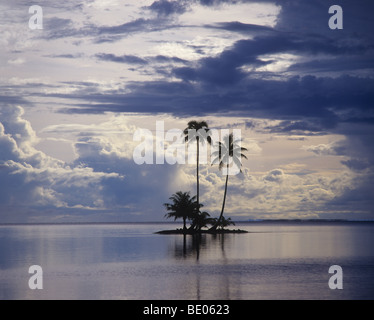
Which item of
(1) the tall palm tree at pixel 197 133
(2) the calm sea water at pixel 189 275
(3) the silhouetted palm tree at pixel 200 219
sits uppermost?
(1) the tall palm tree at pixel 197 133

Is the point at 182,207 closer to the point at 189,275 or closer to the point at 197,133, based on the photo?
the point at 197,133

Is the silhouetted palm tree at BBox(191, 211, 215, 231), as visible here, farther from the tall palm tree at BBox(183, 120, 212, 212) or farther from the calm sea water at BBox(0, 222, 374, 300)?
the calm sea water at BBox(0, 222, 374, 300)

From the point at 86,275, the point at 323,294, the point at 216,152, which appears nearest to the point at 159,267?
the point at 86,275

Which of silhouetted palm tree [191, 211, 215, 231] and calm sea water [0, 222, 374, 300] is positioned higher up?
silhouetted palm tree [191, 211, 215, 231]

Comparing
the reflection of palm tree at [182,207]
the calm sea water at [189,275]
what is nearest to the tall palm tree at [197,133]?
the reflection of palm tree at [182,207]

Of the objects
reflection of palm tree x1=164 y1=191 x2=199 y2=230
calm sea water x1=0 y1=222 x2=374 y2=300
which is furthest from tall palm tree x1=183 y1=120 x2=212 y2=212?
calm sea water x1=0 y1=222 x2=374 y2=300

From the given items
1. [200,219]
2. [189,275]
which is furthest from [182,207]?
[189,275]

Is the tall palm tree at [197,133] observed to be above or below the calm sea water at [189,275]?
above

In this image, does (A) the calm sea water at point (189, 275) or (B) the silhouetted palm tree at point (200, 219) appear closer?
(A) the calm sea water at point (189, 275)

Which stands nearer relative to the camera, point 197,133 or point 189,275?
point 189,275

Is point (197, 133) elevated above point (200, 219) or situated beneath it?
elevated above

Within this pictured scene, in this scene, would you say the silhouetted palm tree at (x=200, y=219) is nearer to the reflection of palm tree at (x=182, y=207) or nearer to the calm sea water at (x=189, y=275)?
the reflection of palm tree at (x=182, y=207)

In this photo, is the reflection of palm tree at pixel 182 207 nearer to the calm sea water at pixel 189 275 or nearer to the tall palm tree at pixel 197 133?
the tall palm tree at pixel 197 133
